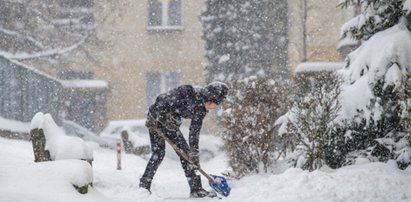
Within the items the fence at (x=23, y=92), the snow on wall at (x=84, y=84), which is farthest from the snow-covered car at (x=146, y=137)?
the snow on wall at (x=84, y=84)

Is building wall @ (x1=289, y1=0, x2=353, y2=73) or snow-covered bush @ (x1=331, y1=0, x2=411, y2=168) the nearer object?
snow-covered bush @ (x1=331, y1=0, x2=411, y2=168)

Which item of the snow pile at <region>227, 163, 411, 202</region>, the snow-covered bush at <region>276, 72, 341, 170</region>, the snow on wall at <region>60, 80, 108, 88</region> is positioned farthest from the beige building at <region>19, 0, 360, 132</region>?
the snow pile at <region>227, 163, 411, 202</region>

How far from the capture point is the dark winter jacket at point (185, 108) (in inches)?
292

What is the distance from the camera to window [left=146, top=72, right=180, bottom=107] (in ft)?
93.7

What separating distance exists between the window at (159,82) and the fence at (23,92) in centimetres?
873

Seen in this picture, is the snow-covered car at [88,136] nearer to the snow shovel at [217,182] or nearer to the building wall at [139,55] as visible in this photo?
the building wall at [139,55]

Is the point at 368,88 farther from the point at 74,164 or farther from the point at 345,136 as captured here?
the point at 74,164

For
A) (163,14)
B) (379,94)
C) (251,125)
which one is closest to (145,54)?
(163,14)

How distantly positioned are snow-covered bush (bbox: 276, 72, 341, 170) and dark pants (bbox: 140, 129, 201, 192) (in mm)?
1520

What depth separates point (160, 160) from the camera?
7.62m

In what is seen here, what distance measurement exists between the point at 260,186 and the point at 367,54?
250cm

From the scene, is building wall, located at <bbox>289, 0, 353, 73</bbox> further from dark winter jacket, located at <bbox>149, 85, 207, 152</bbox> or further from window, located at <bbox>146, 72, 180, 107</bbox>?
dark winter jacket, located at <bbox>149, 85, 207, 152</bbox>

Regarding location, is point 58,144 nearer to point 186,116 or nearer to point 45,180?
point 45,180

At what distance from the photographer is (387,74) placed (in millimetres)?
7578
